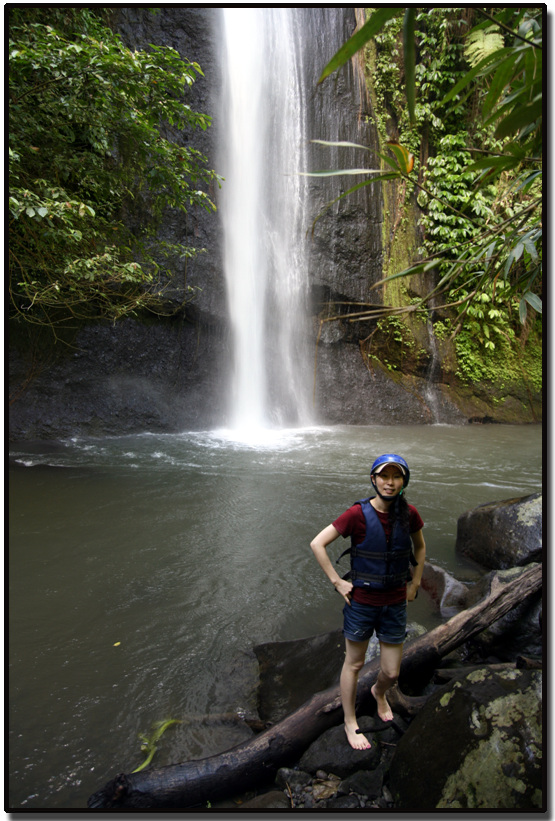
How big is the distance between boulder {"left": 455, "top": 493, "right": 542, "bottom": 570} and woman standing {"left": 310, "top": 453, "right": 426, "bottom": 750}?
2.46 metres

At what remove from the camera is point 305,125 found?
12703mm

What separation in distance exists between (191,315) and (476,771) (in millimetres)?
10740

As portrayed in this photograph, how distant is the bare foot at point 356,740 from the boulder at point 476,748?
0.45 ft

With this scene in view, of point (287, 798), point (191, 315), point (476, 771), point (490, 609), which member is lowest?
point (287, 798)

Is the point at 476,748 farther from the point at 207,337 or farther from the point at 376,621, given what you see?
the point at 207,337

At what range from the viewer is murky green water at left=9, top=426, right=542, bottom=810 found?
2.56 metres

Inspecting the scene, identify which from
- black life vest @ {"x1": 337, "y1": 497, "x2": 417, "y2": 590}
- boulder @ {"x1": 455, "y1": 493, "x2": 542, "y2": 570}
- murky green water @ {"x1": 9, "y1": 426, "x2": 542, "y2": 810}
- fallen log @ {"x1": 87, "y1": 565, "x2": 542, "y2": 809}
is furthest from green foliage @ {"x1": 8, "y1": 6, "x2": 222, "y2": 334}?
boulder @ {"x1": 455, "y1": 493, "x2": 542, "y2": 570}

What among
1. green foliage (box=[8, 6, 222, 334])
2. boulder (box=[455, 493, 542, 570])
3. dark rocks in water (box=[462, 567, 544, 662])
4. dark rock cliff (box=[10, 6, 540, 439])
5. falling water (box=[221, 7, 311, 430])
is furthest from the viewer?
falling water (box=[221, 7, 311, 430])

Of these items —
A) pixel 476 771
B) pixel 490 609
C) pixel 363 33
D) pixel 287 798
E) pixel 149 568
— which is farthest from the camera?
pixel 149 568

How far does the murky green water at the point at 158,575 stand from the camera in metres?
2.56

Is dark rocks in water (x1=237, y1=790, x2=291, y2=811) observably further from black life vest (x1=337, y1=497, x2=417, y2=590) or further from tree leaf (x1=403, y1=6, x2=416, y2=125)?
tree leaf (x1=403, y1=6, x2=416, y2=125)

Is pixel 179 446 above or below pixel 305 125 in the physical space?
below

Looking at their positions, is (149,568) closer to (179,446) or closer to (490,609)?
(490,609)

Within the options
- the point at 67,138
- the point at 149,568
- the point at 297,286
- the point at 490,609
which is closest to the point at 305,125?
the point at 297,286
